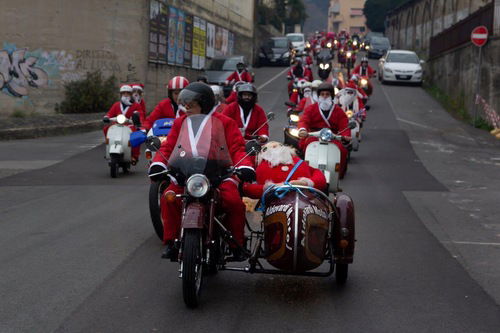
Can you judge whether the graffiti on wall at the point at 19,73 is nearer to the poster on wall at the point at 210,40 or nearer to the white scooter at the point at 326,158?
the poster on wall at the point at 210,40

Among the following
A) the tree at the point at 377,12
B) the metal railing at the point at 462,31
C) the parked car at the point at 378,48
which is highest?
the tree at the point at 377,12

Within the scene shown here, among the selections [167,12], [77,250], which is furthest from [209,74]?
[77,250]

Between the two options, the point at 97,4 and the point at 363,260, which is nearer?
the point at 363,260

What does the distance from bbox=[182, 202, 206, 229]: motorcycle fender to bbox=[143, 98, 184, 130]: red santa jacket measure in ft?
18.9

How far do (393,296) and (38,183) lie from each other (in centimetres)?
911

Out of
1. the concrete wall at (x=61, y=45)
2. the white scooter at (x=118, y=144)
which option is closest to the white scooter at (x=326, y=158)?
the white scooter at (x=118, y=144)

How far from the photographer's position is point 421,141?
2472 centimetres

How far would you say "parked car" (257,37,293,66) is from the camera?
199 ft

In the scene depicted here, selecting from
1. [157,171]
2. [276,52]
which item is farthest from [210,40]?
[157,171]

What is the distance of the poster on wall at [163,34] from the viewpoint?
3562cm

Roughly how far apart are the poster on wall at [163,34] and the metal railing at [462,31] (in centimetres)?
1242

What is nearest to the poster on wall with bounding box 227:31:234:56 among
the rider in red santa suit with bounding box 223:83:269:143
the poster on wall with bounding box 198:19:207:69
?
the poster on wall with bounding box 198:19:207:69

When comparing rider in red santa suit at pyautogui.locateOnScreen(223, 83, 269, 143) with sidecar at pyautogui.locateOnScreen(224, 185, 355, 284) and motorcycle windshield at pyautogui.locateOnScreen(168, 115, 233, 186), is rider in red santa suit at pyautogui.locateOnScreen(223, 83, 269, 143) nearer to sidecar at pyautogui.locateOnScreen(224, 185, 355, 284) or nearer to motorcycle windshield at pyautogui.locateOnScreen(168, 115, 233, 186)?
sidecar at pyautogui.locateOnScreen(224, 185, 355, 284)

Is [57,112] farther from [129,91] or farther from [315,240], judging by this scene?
[315,240]
